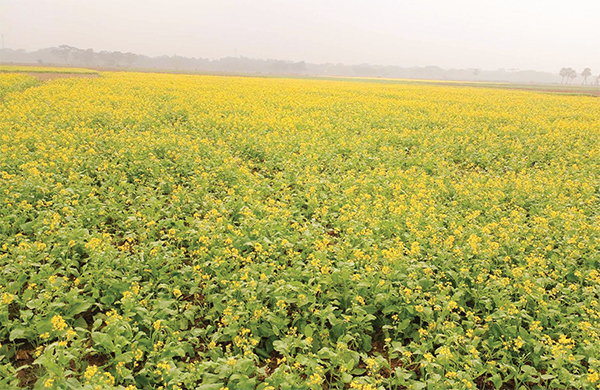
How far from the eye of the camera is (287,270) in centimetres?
566

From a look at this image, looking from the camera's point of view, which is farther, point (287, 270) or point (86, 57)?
point (86, 57)

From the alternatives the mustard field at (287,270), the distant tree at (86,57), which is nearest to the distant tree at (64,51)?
the distant tree at (86,57)

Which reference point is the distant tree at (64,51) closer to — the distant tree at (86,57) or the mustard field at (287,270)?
the distant tree at (86,57)

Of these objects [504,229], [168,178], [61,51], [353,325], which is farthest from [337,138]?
[61,51]

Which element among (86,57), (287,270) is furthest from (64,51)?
(287,270)

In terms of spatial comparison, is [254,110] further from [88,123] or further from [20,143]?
[20,143]

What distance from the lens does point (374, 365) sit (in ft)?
12.9

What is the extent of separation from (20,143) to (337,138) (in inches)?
440

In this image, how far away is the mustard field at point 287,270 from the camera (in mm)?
4195

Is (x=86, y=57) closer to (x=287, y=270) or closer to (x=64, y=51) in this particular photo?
(x=64, y=51)

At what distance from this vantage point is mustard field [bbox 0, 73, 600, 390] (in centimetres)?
420

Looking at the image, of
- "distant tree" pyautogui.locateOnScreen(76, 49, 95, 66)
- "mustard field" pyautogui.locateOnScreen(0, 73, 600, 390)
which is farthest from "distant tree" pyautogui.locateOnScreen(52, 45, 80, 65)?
"mustard field" pyautogui.locateOnScreen(0, 73, 600, 390)

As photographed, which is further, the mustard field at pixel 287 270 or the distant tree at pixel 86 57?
the distant tree at pixel 86 57

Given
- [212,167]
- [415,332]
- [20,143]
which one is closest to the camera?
[415,332]
